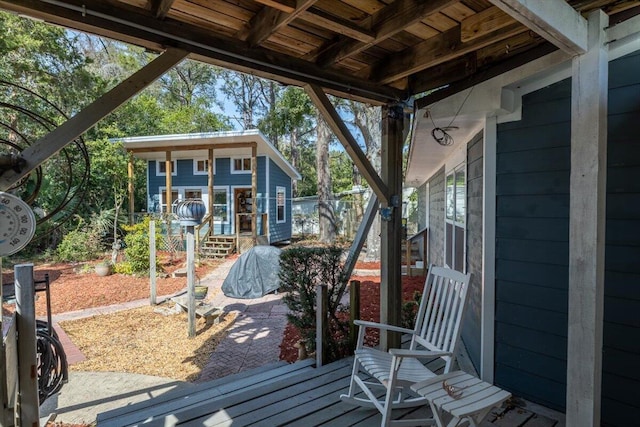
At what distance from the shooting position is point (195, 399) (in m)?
2.62

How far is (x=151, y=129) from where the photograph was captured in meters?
17.1

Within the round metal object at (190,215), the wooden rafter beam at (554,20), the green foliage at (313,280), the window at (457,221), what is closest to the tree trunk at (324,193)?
the round metal object at (190,215)

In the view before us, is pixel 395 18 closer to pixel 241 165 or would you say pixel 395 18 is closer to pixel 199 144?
pixel 199 144

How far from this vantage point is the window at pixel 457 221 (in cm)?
390

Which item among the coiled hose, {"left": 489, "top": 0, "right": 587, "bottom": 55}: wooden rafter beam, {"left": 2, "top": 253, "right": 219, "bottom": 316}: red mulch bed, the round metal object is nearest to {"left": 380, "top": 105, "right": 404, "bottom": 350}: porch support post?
{"left": 489, "top": 0, "right": 587, "bottom": 55}: wooden rafter beam

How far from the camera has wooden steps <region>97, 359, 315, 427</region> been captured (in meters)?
2.28

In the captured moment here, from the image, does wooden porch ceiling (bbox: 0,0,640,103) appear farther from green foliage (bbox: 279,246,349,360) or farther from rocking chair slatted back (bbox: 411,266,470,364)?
green foliage (bbox: 279,246,349,360)

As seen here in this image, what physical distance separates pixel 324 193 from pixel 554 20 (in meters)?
13.1

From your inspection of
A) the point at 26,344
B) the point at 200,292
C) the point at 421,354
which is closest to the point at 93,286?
the point at 200,292

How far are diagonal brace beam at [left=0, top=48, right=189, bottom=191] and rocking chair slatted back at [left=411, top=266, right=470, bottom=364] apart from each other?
2.26 m

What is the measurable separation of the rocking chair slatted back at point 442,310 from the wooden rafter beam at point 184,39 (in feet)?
5.22

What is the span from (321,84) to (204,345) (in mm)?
3821

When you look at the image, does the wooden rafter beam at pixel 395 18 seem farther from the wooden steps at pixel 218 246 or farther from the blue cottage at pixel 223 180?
the wooden steps at pixel 218 246

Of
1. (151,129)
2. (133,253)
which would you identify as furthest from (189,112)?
(133,253)
